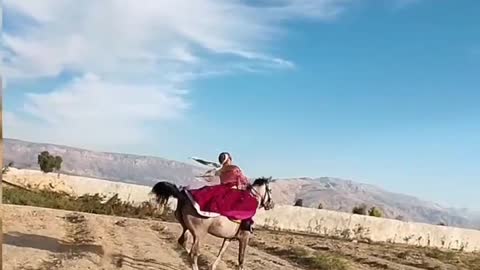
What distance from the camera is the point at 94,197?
36.8 meters

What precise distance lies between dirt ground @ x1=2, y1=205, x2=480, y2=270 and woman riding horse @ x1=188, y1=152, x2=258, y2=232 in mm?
2171

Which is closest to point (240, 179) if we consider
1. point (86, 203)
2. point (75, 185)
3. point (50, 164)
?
point (86, 203)

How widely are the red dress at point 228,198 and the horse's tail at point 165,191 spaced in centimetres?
31

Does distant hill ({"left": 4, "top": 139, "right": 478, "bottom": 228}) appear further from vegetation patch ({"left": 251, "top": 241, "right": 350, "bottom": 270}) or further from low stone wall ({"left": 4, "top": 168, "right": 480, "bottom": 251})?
vegetation patch ({"left": 251, "top": 241, "right": 350, "bottom": 270})

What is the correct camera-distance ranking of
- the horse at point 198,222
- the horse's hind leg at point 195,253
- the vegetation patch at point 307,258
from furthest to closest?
1. the vegetation patch at point 307,258
2. the horse at point 198,222
3. the horse's hind leg at point 195,253

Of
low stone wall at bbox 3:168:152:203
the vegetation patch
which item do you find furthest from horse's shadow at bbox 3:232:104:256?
low stone wall at bbox 3:168:152:203

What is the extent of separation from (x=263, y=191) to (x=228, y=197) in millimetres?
1072

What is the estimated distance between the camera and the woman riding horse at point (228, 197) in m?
13.6

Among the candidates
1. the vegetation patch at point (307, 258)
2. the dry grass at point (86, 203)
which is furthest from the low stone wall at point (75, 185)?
the vegetation patch at point (307, 258)

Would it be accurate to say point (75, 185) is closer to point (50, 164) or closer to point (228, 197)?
point (50, 164)

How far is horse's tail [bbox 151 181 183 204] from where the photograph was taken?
14.0 m

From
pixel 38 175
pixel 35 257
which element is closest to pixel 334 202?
pixel 38 175

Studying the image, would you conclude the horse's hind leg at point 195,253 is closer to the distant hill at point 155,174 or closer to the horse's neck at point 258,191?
the horse's neck at point 258,191

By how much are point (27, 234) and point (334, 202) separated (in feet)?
290
